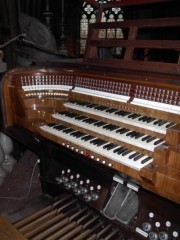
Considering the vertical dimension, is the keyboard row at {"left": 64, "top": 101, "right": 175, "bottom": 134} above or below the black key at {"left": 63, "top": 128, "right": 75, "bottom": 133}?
above

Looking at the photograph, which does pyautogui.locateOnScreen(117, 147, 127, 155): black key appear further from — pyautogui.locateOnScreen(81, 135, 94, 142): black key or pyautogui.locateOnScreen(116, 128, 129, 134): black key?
pyautogui.locateOnScreen(81, 135, 94, 142): black key

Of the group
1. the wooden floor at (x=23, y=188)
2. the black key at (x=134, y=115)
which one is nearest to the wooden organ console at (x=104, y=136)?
the black key at (x=134, y=115)

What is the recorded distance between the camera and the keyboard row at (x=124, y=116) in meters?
1.78

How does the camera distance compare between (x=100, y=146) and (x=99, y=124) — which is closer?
(x=100, y=146)

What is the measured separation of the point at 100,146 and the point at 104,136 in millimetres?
95

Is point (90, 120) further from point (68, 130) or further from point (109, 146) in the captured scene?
point (109, 146)

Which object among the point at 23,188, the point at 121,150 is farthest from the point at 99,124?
the point at 23,188

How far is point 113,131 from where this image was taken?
197cm

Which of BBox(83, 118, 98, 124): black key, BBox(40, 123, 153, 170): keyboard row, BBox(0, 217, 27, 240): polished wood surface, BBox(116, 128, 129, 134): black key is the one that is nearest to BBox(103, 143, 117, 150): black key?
BBox(40, 123, 153, 170): keyboard row

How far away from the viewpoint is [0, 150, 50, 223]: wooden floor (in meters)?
2.69

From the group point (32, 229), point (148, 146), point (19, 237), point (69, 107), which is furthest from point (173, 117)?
point (32, 229)

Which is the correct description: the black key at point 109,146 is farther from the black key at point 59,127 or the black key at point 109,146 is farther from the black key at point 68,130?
the black key at point 59,127

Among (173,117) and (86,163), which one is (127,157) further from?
(86,163)

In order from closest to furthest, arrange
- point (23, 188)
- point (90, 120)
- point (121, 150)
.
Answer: point (121, 150) < point (90, 120) < point (23, 188)
